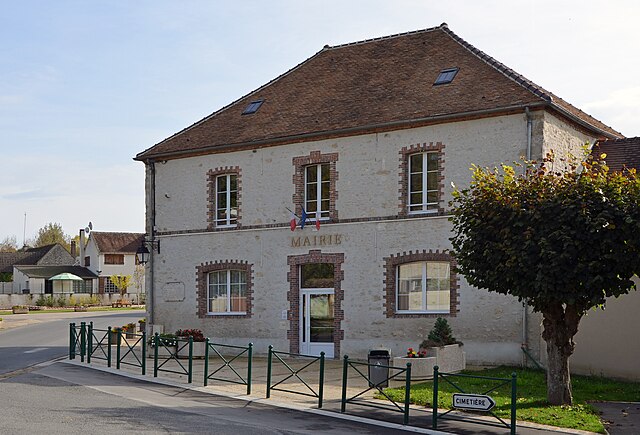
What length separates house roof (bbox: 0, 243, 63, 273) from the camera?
7269cm

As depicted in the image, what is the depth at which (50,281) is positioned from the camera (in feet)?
217

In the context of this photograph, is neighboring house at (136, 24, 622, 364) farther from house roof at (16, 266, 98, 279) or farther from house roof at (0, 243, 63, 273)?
house roof at (0, 243, 63, 273)

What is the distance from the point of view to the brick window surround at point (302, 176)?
20.8m

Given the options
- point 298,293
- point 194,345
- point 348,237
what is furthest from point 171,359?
point 348,237

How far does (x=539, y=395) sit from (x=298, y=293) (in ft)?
28.3

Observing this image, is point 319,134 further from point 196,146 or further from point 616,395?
point 616,395

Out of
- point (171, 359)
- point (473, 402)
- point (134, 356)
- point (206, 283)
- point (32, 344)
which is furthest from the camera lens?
point (32, 344)

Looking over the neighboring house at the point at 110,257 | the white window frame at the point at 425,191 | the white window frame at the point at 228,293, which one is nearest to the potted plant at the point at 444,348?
the white window frame at the point at 425,191

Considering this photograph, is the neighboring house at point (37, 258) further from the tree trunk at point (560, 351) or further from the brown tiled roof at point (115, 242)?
the tree trunk at point (560, 351)

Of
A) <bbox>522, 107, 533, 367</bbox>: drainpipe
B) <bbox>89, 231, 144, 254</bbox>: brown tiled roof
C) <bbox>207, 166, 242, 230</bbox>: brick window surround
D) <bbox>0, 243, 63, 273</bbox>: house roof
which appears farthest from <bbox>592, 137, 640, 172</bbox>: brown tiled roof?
<bbox>0, 243, 63, 273</bbox>: house roof

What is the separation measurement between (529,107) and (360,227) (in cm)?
517

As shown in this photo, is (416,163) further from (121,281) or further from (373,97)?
(121,281)

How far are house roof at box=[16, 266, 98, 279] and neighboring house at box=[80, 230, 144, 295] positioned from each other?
2.73 ft

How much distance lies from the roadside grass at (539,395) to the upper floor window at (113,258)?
5411 cm
